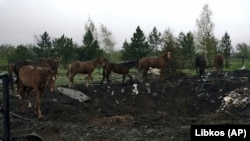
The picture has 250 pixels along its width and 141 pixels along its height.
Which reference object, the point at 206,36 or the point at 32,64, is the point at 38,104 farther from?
the point at 206,36

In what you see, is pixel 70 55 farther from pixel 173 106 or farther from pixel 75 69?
pixel 173 106

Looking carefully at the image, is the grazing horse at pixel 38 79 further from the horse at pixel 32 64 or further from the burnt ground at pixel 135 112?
the horse at pixel 32 64

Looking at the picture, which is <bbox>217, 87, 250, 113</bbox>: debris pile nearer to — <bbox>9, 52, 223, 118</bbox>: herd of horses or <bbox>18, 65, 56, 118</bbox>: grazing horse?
<bbox>9, 52, 223, 118</bbox>: herd of horses

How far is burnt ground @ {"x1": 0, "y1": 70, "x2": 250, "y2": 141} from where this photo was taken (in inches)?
427

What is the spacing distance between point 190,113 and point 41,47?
37.2 meters

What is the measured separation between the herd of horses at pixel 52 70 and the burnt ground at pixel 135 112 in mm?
912

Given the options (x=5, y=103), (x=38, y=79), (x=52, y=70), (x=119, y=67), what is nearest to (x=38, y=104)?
(x=38, y=79)

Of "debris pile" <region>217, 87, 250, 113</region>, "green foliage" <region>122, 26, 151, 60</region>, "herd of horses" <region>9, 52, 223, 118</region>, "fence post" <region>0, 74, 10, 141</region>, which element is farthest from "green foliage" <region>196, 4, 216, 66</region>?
"fence post" <region>0, 74, 10, 141</region>

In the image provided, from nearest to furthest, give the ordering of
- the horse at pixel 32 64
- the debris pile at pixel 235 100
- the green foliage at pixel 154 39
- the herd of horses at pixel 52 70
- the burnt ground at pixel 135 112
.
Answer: the burnt ground at pixel 135 112
the herd of horses at pixel 52 70
the debris pile at pixel 235 100
the horse at pixel 32 64
the green foliage at pixel 154 39

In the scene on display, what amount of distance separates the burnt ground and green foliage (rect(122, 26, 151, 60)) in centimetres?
2367

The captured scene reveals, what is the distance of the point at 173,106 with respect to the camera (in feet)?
61.0

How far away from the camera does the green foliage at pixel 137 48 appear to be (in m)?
47.8

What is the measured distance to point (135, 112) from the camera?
1672 centimetres

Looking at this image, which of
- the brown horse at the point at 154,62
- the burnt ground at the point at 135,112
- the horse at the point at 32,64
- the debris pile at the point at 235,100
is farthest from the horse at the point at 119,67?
the debris pile at the point at 235,100
